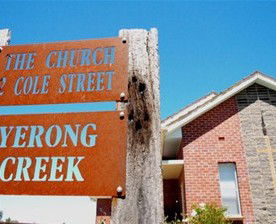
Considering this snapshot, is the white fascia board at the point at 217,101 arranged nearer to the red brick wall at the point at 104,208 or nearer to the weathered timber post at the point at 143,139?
the weathered timber post at the point at 143,139

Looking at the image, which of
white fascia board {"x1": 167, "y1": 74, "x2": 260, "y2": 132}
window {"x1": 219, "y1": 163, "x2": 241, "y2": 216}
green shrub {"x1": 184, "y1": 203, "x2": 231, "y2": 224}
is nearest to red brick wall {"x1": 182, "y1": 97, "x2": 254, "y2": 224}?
window {"x1": 219, "y1": 163, "x2": 241, "y2": 216}

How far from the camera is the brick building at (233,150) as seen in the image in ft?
33.2

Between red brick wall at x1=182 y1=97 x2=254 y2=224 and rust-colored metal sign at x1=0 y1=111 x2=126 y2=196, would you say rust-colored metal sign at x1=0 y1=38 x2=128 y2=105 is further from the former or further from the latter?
red brick wall at x1=182 y1=97 x2=254 y2=224

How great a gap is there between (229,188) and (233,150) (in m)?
1.41

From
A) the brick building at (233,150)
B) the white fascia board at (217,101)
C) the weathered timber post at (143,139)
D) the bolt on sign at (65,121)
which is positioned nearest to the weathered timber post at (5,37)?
the bolt on sign at (65,121)

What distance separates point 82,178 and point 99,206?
1715 centimetres

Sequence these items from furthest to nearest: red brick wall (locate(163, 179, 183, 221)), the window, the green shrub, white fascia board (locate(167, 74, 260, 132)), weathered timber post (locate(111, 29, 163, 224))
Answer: red brick wall (locate(163, 179, 183, 221)) < white fascia board (locate(167, 74, 260, 132)) < the window < the green shrub < weathered timber post (locate(111, 29, 163, 224))

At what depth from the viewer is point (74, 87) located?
228 cm

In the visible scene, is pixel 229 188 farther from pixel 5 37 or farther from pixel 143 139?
pixel 5 37

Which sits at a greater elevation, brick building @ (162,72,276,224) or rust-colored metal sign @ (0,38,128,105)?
brick building @ (162,72,276,224)

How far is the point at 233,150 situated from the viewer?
1086cm

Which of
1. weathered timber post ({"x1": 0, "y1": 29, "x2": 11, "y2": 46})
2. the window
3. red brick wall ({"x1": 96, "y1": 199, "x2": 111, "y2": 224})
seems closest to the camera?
weathered timber post ({"x1": 0, "y1": 29, "x2": 11, "y2": 46})

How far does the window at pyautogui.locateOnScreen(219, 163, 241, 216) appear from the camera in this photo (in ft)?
33.2

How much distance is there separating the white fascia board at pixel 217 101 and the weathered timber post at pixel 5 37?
847 centimetres
